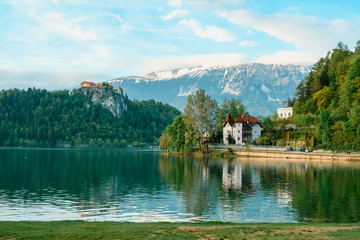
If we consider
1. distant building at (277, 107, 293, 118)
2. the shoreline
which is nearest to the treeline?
the shoreline

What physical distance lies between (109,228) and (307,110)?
13948 centimetres

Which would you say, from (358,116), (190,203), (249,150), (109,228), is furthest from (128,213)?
(249,150)

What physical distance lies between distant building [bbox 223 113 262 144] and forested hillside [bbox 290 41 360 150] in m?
14.7

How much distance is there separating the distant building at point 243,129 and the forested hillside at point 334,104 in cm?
1467

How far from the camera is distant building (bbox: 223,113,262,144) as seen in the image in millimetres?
151750

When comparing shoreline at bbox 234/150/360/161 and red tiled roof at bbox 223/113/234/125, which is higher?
red tiled roof at bbox 223/113/234/125

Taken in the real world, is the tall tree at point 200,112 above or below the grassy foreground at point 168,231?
above

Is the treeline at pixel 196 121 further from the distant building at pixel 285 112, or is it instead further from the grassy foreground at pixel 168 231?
the grassy foreground at pixel 168 231

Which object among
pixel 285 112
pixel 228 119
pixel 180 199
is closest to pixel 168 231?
pixel 180 199

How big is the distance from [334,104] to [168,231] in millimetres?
119850

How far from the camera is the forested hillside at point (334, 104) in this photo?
112m

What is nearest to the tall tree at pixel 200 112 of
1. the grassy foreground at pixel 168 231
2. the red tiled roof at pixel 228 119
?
the red tiled roof at pixel 228 119

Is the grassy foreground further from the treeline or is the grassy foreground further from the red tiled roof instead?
the red tiled roof

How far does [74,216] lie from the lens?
3253 cm
